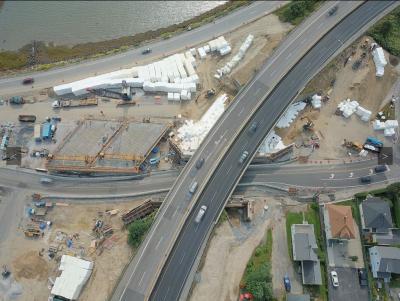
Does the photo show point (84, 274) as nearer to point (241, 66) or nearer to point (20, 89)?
point (20, 89)

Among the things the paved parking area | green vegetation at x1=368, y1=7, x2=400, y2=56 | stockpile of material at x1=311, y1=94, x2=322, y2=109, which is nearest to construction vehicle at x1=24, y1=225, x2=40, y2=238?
the paved parking area

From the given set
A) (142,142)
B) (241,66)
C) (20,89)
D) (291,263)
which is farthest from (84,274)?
(241,66)

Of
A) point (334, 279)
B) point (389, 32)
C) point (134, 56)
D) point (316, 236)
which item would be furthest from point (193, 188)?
point (389, 32)

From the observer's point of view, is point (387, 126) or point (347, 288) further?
point (387, 126)

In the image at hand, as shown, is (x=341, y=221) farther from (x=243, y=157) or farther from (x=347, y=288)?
(x=243, y=157)

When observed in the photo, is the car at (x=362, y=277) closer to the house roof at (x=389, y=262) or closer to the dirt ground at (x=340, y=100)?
the house roof at (x=389, y=262)

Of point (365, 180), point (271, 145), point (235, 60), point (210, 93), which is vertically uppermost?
point (235, 60)
